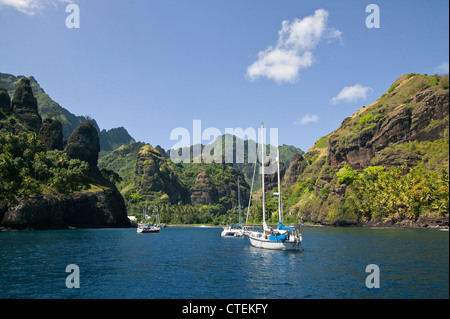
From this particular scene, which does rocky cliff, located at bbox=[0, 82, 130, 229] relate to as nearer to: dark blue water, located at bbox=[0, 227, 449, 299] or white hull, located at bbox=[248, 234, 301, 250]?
dark blue water, located at bbox=[0, 227, 449, 299]

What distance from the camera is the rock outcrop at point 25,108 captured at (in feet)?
566

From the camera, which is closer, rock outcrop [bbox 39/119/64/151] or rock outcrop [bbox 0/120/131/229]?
rock outcrop [bbox 0/120/131/229]

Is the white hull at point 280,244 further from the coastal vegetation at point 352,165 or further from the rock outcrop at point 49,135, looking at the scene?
the rock outcrop at point 49,135

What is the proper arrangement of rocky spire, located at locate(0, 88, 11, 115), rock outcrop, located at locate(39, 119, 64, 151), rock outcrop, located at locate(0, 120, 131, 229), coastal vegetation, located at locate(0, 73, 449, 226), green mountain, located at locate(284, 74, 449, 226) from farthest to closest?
rock outcrop, located at locate(39, 119, 64, 151) < rocky spire, located at locate(0, 88, 11, 115) < coastal vegetation, located at locate(0, 73, 449, 226) < rock outcrop, located at locate(0, 120, 131, 229) < green mountain, located at locate(284, 74, 449, 226)

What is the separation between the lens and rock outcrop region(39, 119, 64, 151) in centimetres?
16875

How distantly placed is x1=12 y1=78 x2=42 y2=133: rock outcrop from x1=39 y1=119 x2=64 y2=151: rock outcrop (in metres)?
8.06

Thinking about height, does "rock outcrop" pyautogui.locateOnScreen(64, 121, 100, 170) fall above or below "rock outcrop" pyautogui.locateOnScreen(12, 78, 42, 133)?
below

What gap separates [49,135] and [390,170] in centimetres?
17472

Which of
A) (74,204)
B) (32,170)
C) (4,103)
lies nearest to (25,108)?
(4,103)

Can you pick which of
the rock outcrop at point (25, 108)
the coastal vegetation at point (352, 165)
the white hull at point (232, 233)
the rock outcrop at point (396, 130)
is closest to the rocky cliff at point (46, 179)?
the rock outcrop at point (25, 108)

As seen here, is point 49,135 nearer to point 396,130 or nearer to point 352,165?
point 352,165

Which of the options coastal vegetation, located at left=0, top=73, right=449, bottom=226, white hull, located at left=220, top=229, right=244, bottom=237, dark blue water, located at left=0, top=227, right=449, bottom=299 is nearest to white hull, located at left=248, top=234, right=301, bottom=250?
dark blue water, located at left=0, top=227, right=449, bottom=299

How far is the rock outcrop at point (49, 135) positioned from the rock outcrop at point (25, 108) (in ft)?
26.4
